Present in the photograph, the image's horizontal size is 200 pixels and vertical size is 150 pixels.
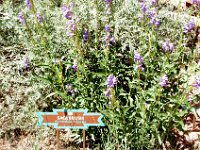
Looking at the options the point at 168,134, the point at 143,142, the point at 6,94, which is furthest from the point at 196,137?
the point at 6,94

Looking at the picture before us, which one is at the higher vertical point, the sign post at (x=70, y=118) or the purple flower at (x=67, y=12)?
the purple flower at (x=67, y=12)

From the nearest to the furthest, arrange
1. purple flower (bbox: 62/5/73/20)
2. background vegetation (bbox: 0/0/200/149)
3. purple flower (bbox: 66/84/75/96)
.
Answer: purple flower (bbox: 62/5/73/20) → background vegetation (bbox: 0/0/200/149) → purple flower (bbox: 66/84/75/96)

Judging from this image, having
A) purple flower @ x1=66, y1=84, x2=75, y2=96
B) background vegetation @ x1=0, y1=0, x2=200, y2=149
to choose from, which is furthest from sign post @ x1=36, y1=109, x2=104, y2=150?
purple flower @ x1=66, y1=84, x2=75, y2=96

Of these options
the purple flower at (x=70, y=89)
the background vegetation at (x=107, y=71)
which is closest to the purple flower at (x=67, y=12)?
the background vegetation at (x=107, y=71)

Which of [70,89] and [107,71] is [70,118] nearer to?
[70,89]

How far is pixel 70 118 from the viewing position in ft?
10.1

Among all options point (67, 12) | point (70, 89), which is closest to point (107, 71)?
point (70, 89)

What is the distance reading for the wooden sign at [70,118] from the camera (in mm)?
3039

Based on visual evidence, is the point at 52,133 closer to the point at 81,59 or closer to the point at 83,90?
the point at 83,90

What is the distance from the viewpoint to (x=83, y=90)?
131 inches

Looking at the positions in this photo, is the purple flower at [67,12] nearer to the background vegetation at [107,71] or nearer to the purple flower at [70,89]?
the background vegetation at [107,71]

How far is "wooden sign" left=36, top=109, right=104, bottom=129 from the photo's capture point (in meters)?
3.04

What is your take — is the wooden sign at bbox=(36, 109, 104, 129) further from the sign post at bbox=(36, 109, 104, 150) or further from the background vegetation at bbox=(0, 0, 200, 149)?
the background vegetation at bbox=(0, 0, 200, 149)

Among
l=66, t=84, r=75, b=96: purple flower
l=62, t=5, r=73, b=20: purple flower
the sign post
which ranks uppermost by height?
l=62, t=5, r=73, b=20: purple flower
